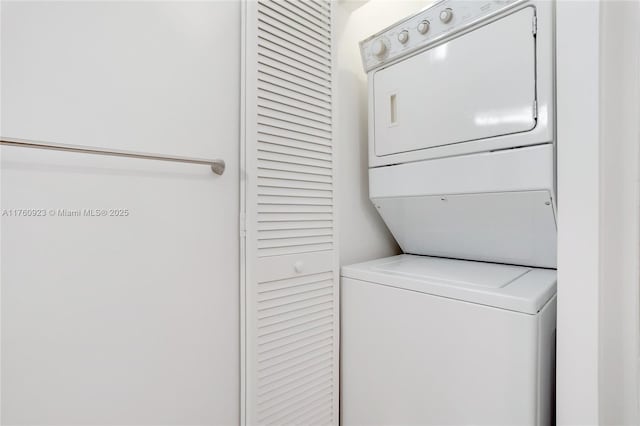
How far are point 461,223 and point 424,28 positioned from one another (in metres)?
0.92

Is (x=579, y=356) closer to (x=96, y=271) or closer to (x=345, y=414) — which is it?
(x=345, y=414)

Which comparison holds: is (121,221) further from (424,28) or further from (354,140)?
(424,28)

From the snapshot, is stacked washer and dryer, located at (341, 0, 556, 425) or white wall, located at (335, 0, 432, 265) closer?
stacked washer and dryer, located at (341, 0, 556, 425)

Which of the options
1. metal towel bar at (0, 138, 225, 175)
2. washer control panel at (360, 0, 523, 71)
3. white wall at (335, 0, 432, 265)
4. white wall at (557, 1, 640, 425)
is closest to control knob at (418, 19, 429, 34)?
washer control panel at (360, 0, 523, 71)

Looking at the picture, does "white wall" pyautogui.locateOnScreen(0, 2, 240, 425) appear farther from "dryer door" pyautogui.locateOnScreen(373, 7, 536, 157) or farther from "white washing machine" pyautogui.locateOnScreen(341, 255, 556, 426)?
"dryer door" pyautogui.locateOnScreen(373, 7, 536, 157)

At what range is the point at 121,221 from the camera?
1080mm

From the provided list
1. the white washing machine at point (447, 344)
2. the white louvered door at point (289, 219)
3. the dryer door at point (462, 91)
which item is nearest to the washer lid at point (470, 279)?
the white washing machine at point (447, 344)

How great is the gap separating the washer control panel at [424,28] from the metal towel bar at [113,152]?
3.31 ft

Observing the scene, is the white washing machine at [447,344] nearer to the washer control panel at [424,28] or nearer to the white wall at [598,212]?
the white wall at [598,212]

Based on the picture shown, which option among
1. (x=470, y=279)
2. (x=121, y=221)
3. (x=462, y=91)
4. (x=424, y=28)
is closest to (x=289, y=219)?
(x=121, y=221)

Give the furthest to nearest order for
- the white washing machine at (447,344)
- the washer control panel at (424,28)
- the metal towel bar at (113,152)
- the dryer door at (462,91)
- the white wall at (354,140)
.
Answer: the white wall at (354,140)
the washer control panel at (424,28)
the dryer door at (462,91)
the white washing machine at (447,344)
the metal towel bar at (113,152)

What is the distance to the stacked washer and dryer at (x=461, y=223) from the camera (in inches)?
43.3

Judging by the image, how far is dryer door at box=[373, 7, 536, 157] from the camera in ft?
3.98

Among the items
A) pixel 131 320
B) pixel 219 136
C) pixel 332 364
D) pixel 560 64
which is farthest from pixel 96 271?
pixel 560 64
